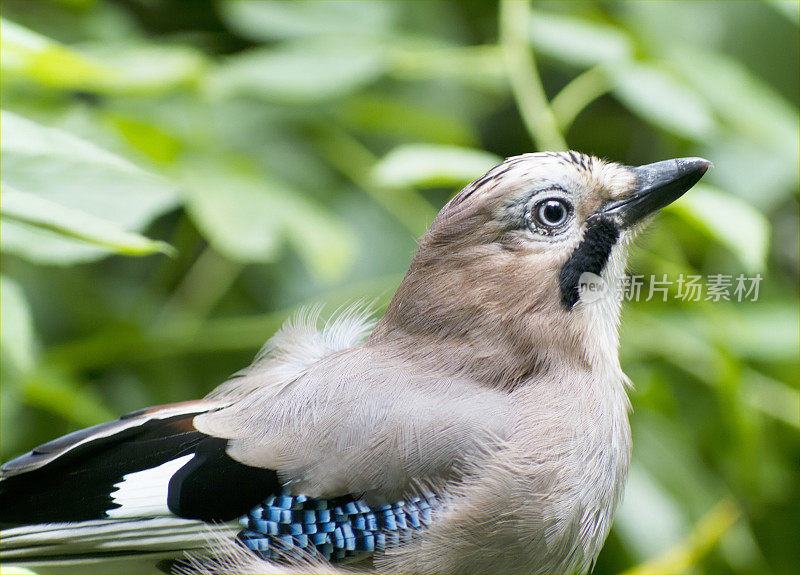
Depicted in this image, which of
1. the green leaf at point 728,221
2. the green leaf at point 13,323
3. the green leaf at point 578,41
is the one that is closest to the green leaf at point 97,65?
the green leaf at point 13,323

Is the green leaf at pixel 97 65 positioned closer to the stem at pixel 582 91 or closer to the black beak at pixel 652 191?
the stem at pixel 582 91

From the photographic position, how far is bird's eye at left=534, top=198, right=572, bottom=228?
1912 millimetres

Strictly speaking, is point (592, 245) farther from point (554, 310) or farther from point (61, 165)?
point (61, 165)

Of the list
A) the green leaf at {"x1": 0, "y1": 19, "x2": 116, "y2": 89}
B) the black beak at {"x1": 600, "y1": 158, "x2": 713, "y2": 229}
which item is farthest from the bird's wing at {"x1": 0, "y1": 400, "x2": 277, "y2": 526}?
the black beak at {"x1": 600, "y1": 158, "x2": 713, "y2": 229}

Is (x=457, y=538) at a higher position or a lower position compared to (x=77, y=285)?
lower

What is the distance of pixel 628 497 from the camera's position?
2541mm

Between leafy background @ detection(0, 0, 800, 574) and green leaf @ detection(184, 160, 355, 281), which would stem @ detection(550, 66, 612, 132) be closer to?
leafy background @ detection(0, 0, 800, 574)

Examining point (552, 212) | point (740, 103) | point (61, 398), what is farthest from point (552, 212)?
point (61, 398)

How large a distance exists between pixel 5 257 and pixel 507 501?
6.22 feet

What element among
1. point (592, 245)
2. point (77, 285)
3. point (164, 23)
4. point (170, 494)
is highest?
point (164, 23)

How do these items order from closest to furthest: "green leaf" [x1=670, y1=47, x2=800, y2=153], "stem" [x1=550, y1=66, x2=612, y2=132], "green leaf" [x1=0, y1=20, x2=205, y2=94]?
"green leaf" [x1=0, y1=20, x2=205, y2=94]
"green leaf" [x1=670, y1=47, x2=800, y2=153]
"stem" [x1=550, y1=66, x2=612, y2=132]

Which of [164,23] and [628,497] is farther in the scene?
[164,23]

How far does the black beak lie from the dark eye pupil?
10cm

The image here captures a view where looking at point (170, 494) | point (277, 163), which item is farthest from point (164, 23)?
point (170, 494)
